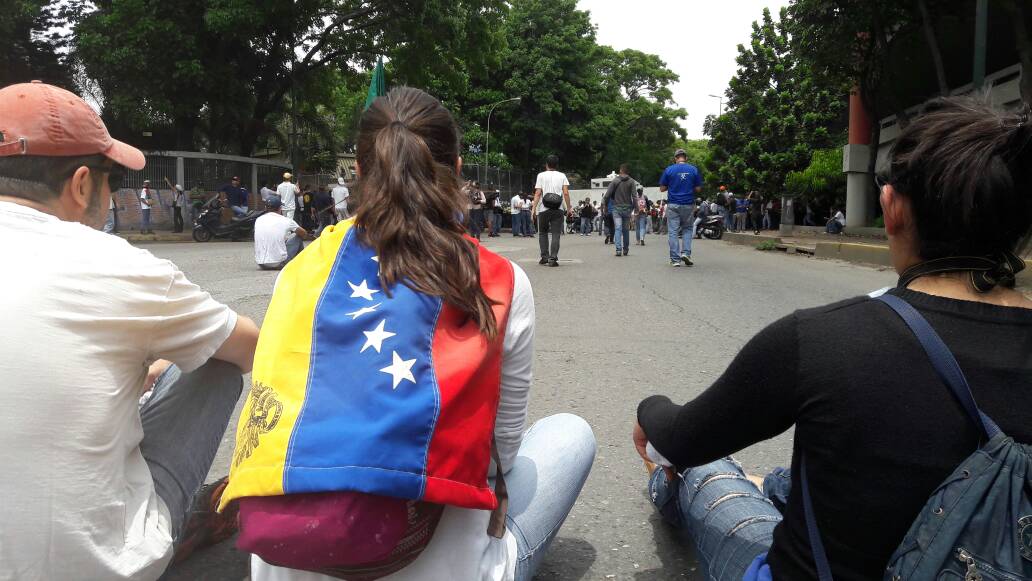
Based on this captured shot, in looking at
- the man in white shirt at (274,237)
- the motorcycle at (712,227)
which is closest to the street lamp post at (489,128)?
the motorcycle at (712,227)

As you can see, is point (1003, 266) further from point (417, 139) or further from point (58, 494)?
point (58, 494)

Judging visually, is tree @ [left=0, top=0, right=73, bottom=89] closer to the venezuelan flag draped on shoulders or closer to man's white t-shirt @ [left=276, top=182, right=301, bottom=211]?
man's white t-shirt @ [left=276, top=182, right=301, bottom=211]

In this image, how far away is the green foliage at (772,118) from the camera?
30672 millimetres

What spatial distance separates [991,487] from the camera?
1221mm

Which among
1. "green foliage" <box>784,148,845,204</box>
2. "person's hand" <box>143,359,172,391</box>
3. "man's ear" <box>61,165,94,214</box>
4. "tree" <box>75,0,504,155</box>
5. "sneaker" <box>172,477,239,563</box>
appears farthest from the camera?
"green foliage" <box>784,148,845,204</box>

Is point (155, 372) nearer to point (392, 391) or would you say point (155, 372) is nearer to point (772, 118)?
point (392, 391)

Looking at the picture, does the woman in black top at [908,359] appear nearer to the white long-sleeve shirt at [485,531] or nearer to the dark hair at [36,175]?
the white long-sleeve shirt at [485,531]

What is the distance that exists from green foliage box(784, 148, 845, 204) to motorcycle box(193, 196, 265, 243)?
17.4 m

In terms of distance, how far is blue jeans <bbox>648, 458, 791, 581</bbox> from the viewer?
1.82m

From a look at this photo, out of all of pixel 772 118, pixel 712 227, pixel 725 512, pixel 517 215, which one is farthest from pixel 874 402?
pixel 772 118

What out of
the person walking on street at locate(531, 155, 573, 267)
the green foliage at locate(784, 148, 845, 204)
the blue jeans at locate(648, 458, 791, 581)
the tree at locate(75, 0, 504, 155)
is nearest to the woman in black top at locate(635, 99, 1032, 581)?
the blue jeans at locate(648, 458, 791, 581)

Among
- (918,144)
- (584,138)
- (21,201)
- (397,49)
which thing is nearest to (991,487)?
(918,144)

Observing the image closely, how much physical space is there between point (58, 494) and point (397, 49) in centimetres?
2602

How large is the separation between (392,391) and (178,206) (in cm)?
2397
